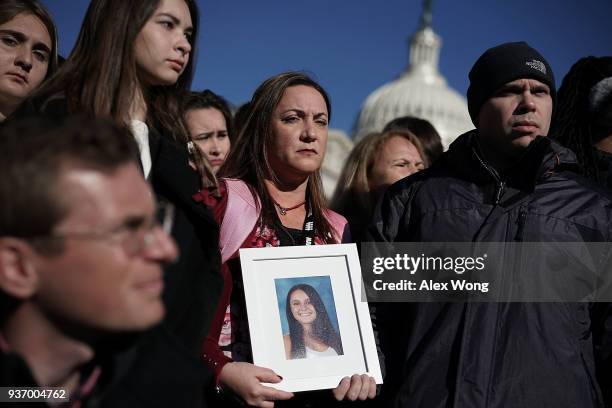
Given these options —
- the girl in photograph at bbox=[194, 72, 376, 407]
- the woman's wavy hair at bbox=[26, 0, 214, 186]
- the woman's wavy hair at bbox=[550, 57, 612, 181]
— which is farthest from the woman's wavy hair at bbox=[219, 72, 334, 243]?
the woman's wavy hair at bbox=[550, 57, 612, 181]

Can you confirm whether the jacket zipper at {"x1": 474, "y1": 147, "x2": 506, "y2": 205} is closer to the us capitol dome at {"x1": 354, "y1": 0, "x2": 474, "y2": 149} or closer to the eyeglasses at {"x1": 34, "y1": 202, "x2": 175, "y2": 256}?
the eyeglasses at {"x1": 34, "y1": 202, "x2": 175, "y2": 256}

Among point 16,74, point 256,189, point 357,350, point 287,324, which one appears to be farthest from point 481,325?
point 16,74

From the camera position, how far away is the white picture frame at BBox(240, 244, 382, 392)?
2.96 m

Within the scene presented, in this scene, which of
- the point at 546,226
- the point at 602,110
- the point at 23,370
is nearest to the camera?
the point at 23,370

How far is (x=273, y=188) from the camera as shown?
11.9 feet

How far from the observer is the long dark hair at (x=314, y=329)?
300 centimetres

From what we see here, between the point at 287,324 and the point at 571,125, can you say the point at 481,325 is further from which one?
the point at 571,125

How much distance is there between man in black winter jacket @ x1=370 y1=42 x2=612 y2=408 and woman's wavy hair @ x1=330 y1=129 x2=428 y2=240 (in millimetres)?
1425

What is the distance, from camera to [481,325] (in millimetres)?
2971

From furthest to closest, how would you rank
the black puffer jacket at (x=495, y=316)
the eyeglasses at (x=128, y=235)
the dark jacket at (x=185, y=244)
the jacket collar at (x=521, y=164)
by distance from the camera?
the jacket collar at (x=521, y=164) < the black puffer jacket at (x=495, y=316) < the dark jacket at (x=185, y=244) < the eyeglasses at (x=128, y=235)

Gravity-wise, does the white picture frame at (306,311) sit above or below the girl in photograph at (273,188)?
below

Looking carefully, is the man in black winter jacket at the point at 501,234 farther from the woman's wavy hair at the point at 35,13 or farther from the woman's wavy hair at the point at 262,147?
the woman's wavy hair at the point at 35,13

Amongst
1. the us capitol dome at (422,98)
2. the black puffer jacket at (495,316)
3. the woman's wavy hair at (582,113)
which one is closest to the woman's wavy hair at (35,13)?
the black puffer jacket at (495,316)

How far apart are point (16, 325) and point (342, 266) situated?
170 cm
